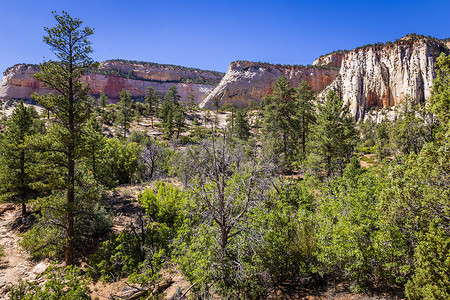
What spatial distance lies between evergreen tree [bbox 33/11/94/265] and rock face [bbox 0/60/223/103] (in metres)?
103

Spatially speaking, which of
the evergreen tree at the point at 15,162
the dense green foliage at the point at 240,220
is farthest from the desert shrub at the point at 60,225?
the evergreen tree at the point at 15,162

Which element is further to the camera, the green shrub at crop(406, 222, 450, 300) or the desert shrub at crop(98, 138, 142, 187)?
the desert shrub at crop(98, 138, 142, 187)

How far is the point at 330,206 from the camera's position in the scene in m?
8.88

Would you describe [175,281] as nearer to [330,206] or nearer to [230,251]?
[230,251]

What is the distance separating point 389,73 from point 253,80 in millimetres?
47812

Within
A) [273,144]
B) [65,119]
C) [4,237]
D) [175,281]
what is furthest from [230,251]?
[273,144]

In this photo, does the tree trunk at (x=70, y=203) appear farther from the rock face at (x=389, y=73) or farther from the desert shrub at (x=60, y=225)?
the rock face at (x=389, y=73)

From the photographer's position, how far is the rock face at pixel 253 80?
90.7m

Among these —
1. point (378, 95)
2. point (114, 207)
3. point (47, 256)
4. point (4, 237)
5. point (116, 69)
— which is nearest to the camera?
point (47, 256)

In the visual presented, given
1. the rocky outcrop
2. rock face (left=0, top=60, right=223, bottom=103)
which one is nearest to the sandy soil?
rock face (left=0, top=60, right=223, bottom=103)

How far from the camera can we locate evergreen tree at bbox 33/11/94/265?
9.26m

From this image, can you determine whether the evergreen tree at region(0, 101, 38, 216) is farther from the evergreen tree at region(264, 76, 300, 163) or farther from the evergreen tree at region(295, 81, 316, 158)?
the evergreen tree at region(295, 81, 316, 158)

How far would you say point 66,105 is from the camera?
9688mm

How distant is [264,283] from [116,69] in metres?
136
